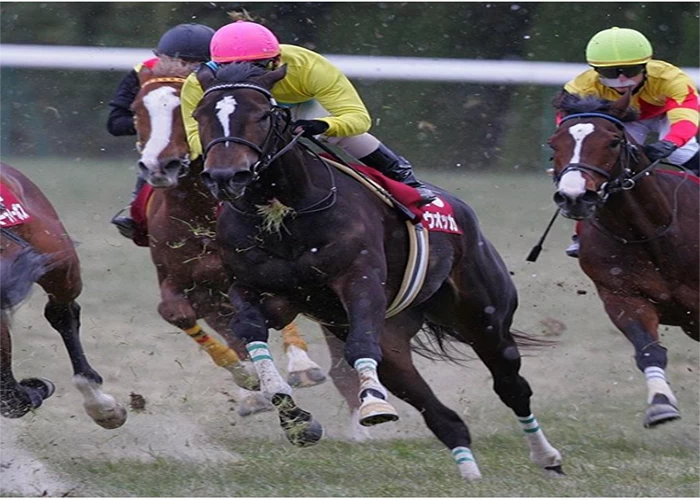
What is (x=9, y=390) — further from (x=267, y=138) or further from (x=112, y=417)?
(x=267, y=138)

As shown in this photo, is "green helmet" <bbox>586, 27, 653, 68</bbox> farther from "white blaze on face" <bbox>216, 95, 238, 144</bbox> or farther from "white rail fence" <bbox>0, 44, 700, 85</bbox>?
"white rail fence" <bbox>0, 44, 700, 85</bbox>

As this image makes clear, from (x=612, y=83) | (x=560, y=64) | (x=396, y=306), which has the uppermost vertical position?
(x=612, y=83)

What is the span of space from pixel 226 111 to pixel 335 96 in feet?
2.09

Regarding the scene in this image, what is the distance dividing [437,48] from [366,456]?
7092mm

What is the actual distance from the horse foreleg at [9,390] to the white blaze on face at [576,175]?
2249 millimetres

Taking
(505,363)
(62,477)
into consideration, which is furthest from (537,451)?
(62,477)

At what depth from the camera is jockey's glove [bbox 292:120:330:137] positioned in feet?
15.1

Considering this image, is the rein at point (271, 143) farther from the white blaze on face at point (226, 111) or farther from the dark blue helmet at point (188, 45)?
the dark blue helmet at point (188, 45)

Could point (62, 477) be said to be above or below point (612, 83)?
below

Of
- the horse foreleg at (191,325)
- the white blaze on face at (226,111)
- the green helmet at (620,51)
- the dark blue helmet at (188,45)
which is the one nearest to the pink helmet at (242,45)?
the white blaze on face at (226,111)

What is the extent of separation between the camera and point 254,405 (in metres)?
6.12

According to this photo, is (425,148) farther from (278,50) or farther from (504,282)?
(278,50)

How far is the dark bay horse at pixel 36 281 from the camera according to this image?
4992 millimetres

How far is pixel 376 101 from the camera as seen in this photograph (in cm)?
1171
